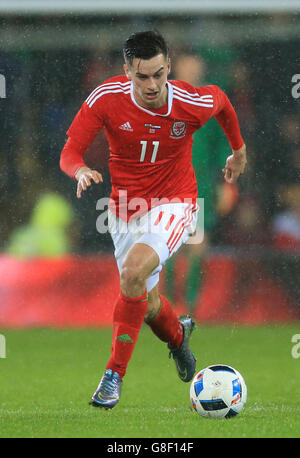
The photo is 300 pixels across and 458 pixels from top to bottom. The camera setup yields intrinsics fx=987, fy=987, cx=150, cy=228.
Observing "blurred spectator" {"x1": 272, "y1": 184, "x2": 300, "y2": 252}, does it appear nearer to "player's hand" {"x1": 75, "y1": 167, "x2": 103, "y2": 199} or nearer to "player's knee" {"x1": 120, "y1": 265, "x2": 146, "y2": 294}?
"player's knee" {"x1": 120, "y1": 265, "x2": 146, "y2": 294}

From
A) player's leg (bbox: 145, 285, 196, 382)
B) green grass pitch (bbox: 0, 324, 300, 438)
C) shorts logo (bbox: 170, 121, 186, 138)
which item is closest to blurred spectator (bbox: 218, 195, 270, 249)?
green grass pitch (bbox: 0, 324, 300, 438)

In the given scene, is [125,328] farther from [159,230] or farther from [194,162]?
[194,162]

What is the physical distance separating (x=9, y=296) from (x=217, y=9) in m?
3.62

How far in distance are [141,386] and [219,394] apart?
158 centimetres

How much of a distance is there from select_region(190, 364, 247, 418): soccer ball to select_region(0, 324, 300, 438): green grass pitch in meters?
0.06

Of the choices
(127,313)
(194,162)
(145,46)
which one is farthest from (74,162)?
(194,162)

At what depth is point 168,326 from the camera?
Answer: 5.58 metres

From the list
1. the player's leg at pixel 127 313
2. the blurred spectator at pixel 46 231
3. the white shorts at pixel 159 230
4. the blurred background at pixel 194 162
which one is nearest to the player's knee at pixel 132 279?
the player's leg at pixel 127 313

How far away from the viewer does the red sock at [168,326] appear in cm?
555

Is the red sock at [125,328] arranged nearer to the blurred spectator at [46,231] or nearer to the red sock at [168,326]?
the red sock at [168,326]

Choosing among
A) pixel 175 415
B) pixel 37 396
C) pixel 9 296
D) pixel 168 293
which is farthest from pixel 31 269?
pixel 175 415

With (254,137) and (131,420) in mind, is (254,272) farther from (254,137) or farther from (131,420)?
(131,420)

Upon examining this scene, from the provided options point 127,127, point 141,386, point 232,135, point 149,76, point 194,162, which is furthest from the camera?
point 194,162

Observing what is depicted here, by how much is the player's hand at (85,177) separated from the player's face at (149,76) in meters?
0.51
